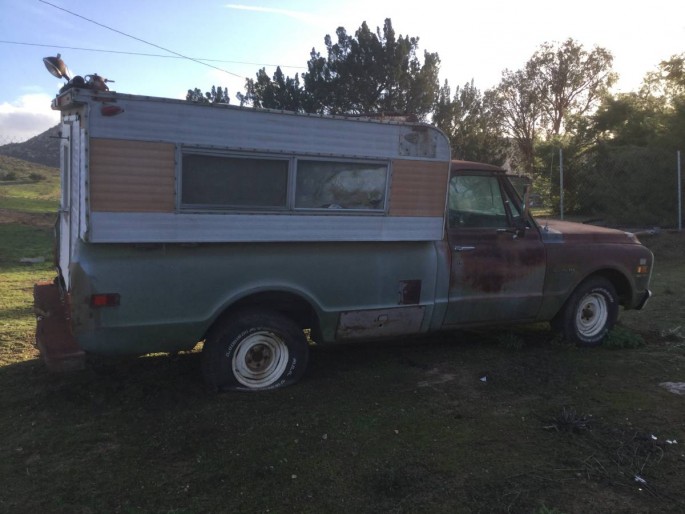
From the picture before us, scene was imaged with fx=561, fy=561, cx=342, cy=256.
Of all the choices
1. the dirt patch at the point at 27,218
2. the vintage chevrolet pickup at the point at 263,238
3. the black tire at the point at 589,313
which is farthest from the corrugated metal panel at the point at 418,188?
the dirt patch at the point at 27,218

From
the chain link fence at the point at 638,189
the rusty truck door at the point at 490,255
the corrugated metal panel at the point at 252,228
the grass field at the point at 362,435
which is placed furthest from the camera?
the chain link fence at the point at 638,189

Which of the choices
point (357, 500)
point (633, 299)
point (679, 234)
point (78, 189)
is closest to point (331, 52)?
point (679, 234)

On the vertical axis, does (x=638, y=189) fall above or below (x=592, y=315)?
above

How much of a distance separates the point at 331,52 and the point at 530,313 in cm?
1932

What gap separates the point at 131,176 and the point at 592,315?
492 centimetres

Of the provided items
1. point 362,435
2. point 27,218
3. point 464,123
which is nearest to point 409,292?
point 362,435

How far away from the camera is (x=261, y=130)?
414 centimetres

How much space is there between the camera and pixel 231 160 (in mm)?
4105

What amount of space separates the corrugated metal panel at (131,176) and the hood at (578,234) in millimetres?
3687

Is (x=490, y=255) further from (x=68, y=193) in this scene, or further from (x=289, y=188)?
(x=68, y=193)

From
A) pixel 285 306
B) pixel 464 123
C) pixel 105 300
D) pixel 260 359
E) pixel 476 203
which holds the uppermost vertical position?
pixel 464 123

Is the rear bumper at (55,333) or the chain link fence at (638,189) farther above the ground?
the chain link fence at (638,189)

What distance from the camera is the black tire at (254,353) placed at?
430cm

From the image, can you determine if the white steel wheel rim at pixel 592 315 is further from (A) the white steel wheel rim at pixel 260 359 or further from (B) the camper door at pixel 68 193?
(B) the camper door at pixel 68 193
